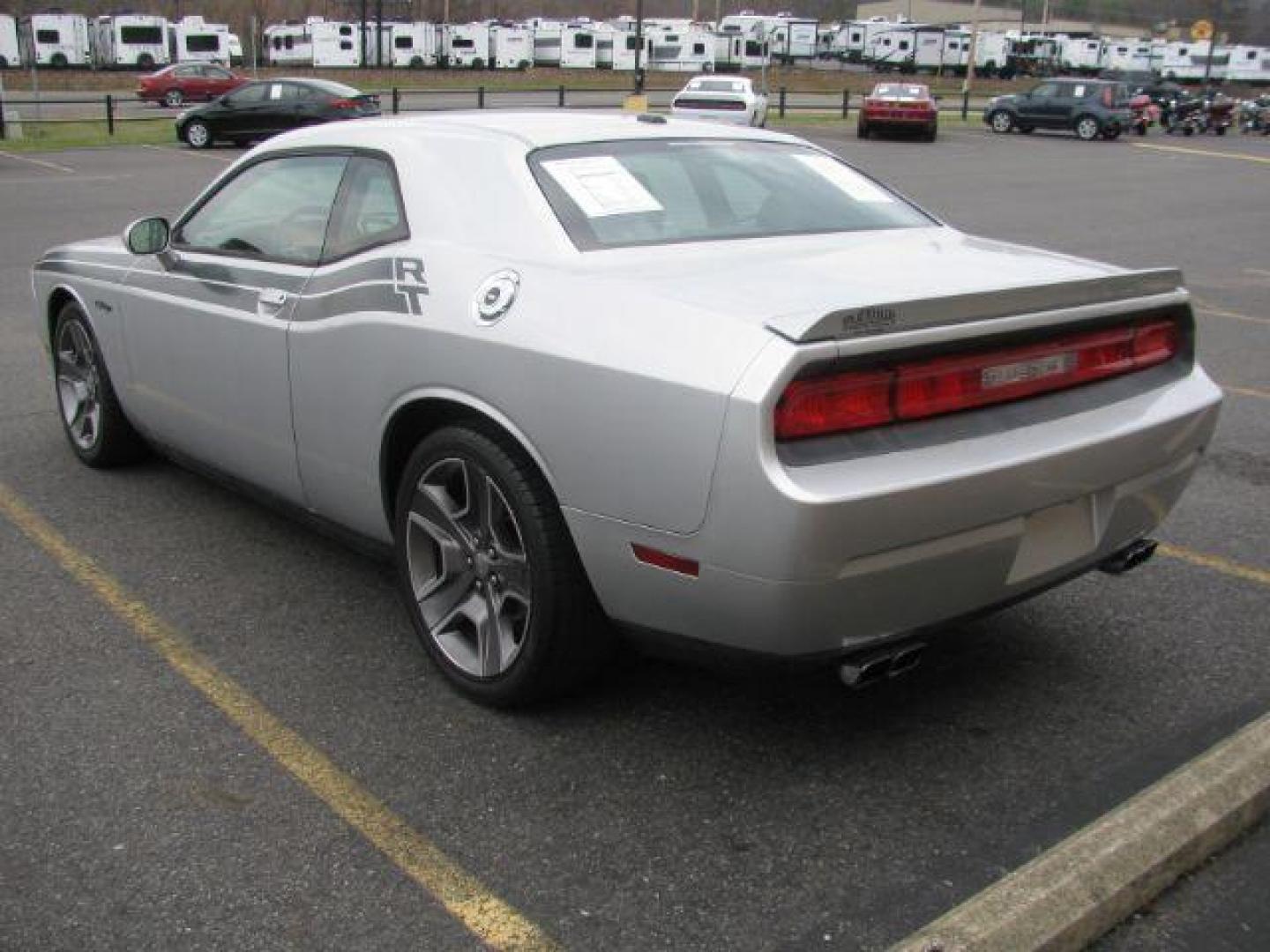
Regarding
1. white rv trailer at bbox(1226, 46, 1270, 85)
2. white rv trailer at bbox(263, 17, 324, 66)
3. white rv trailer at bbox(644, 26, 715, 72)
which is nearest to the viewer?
white rv trailer at bbox(263, 17, 324, 66)

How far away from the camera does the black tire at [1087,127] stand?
36906mm

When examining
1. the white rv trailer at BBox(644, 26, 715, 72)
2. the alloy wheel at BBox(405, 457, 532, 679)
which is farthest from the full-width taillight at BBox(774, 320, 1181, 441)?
the white rv trailer at BBox(644, 26, 715, 72)

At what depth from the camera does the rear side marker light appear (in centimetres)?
283

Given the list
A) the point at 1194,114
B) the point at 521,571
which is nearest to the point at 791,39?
the point at 1194,114

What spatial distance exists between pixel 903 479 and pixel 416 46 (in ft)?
224

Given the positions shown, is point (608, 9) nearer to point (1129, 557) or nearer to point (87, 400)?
point (87, 400)

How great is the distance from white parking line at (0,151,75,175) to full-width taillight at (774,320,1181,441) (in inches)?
777

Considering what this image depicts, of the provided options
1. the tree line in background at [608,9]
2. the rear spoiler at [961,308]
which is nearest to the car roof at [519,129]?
the rear spoiler at [961,308]

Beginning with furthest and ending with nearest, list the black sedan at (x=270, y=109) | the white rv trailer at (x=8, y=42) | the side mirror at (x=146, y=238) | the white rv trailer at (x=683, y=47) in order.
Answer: the white rv trailer at (x=683, y=47) < the white rv trailer at (x=8, y=42) < the black sedan at (x=270, y=109) < the side mirror at (x=146, y=238)

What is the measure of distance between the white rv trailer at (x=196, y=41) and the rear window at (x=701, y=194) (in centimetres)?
5845

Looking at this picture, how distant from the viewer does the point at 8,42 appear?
53.4 meters

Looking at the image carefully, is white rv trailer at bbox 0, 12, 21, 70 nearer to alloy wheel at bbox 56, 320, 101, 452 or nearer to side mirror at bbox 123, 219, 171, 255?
alloy wheel at bbox 56, 320, 101, 452

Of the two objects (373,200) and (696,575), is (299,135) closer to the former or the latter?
(373,200)

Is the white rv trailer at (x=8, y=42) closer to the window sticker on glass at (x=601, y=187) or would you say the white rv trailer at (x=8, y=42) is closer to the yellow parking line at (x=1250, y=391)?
the yellow parking line at (x=1250, y=391)
